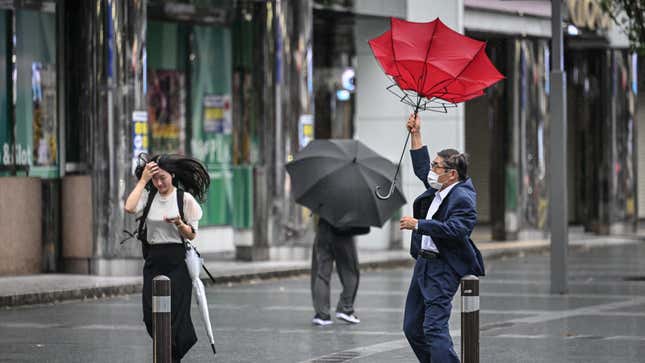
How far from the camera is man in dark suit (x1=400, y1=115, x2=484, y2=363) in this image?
10.4m

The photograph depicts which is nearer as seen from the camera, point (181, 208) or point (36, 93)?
point (181, 208)

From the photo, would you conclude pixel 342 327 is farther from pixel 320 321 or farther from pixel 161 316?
pixel 161 316

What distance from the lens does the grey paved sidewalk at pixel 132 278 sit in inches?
722

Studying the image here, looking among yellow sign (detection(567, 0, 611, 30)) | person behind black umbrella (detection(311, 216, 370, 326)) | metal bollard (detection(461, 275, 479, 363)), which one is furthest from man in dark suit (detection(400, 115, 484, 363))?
yellow sign (detection(567, 0, 611, 30))

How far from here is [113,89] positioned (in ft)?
68.8

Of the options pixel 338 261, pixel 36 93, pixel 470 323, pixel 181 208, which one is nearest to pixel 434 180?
pixel 470 323

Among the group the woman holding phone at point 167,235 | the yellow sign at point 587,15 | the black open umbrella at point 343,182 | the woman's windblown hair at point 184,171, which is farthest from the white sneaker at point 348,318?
the yellow sign at point 587,15

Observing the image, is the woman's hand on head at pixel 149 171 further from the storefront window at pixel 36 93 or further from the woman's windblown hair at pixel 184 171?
the storefront window at pixel 36 93

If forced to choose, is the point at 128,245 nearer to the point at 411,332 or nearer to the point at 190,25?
the point at 190,25

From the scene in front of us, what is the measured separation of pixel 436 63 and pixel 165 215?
223 centimetres

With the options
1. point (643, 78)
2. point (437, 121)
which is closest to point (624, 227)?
point (643, 78)

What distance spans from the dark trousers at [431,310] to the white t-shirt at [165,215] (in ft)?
5.75

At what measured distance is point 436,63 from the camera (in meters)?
11.1

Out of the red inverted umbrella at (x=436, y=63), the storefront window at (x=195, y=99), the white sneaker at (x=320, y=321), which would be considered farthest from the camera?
the storefront window at (x=195, y=99)
